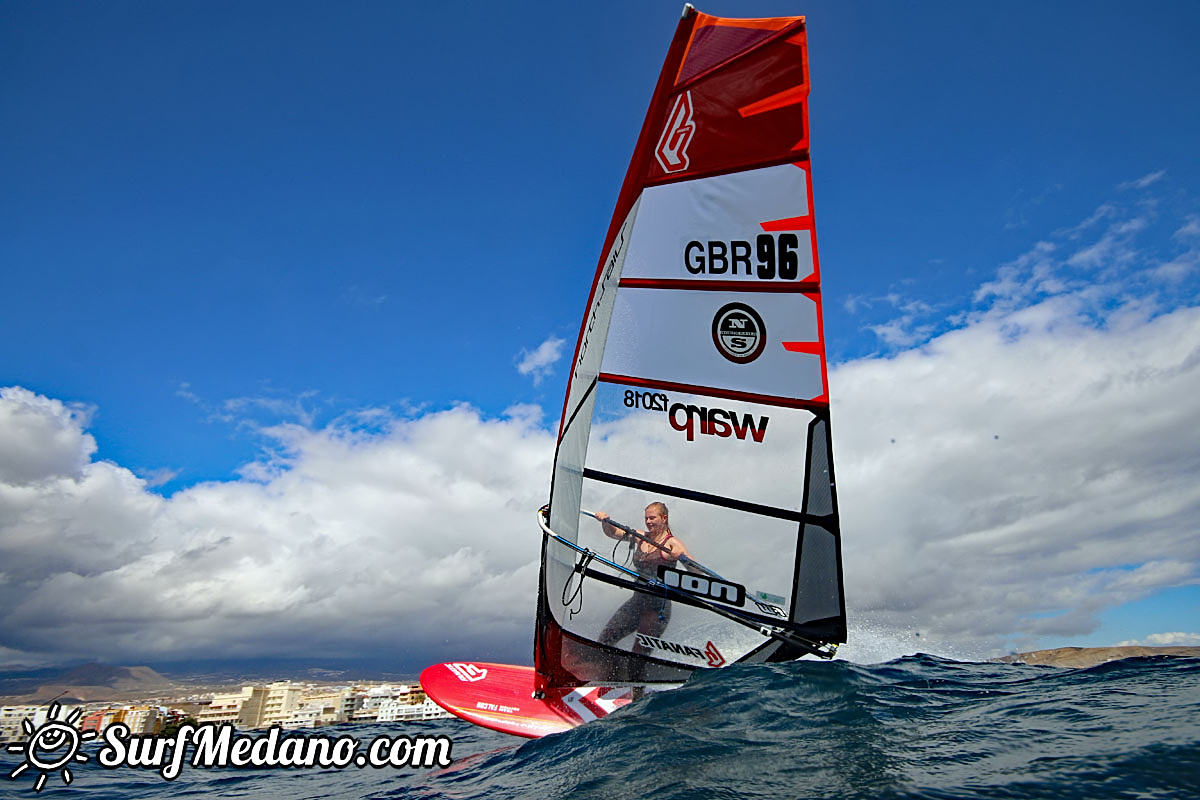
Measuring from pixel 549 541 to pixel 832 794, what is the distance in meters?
4.01

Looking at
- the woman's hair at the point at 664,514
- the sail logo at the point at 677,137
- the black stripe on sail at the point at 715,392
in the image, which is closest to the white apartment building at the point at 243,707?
the woman's hair at the point at 664,514

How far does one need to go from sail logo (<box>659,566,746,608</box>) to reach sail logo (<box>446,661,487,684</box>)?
3288mm

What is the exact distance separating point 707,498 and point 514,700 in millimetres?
3233

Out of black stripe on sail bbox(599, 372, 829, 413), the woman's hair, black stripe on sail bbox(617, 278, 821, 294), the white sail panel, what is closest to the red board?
the woman's hair

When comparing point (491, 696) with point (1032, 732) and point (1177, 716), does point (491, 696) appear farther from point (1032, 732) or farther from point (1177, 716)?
point (1177, 716)

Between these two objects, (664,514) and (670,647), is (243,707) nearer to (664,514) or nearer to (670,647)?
(670,647)

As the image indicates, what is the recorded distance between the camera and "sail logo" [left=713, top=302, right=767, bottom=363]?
564 centimetres

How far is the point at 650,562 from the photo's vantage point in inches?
227

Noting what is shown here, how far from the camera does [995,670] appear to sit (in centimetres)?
763

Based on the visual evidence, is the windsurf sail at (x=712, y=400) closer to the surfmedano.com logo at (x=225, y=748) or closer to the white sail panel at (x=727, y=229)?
the white sail panel at (x=727, y=229)

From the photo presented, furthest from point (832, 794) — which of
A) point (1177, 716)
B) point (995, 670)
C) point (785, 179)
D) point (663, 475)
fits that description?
point (995, 670)

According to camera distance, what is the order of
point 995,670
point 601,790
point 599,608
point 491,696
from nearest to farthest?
point 601,790
point 599,608
point 491,696
point 995,670

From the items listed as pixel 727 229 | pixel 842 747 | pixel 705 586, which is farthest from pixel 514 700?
pixel 727 229

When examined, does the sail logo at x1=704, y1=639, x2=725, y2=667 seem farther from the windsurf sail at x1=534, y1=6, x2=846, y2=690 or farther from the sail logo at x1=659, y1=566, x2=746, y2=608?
the sail logo at x1=659, y1=566, x2=746, y2=608
